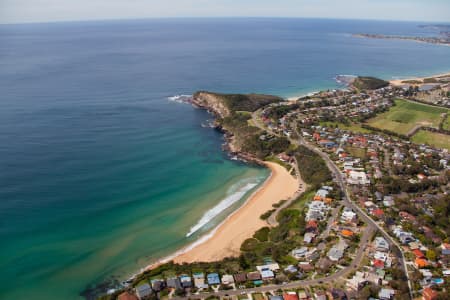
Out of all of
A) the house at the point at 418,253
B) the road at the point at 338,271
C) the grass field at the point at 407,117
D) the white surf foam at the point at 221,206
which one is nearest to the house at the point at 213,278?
the road at the point at 338,271

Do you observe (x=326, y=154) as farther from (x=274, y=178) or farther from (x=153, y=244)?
(x=153, y=244)

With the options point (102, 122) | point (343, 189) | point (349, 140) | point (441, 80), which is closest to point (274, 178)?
point (343, 189)

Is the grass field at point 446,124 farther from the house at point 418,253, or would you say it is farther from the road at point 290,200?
the house at point 418,253

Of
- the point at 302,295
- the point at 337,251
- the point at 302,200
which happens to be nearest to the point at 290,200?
the point at 302,200

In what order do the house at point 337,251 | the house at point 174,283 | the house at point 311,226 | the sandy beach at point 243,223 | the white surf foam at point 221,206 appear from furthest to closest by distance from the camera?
the white surf foam at point 221,206, the house at point 311,226, the sandy beach at point 243,223, the house at point 337,251, the house at point 174,283

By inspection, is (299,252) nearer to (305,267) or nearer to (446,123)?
(305,267)

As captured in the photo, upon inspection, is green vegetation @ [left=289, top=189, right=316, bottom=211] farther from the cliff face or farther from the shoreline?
the cliff face
